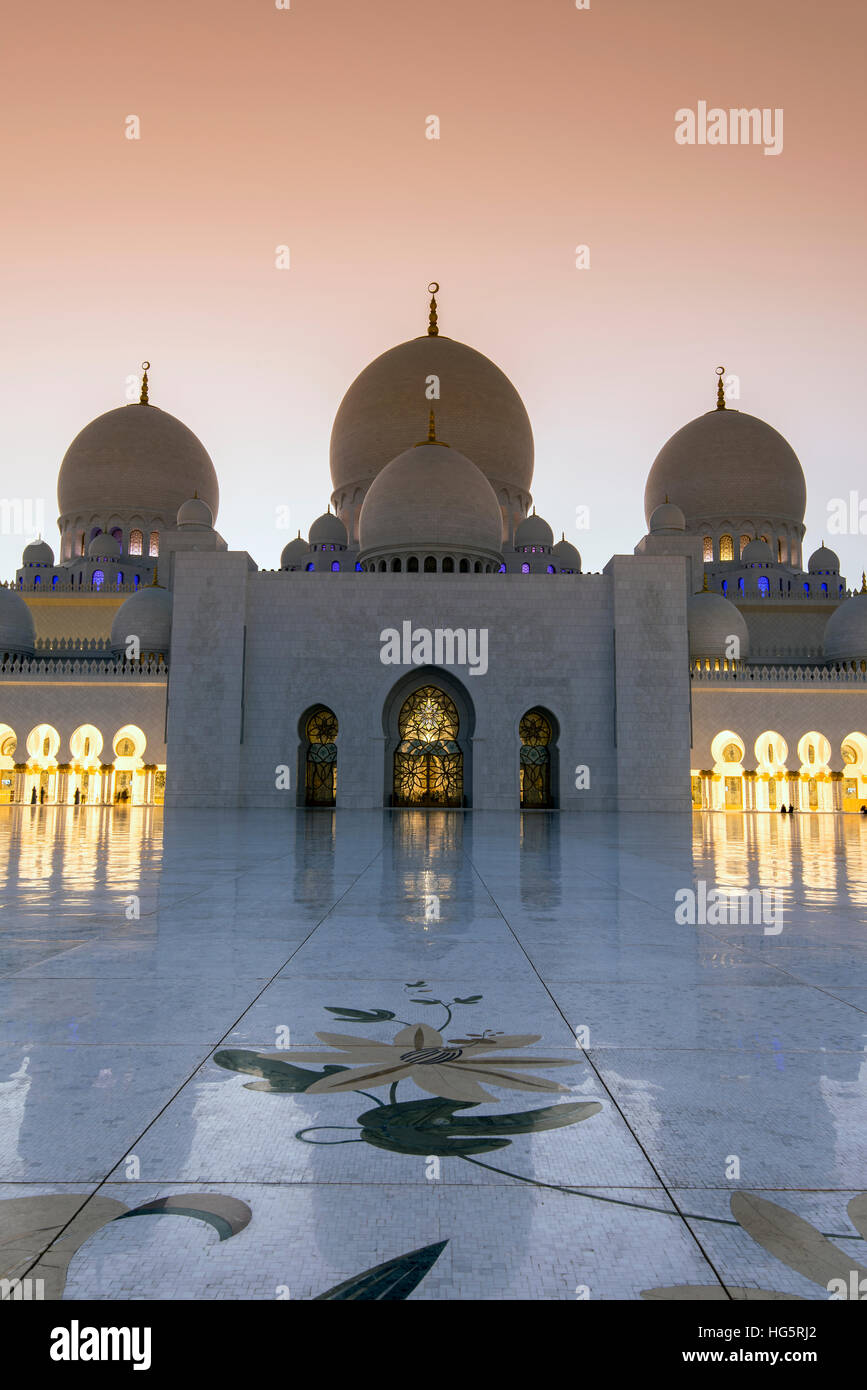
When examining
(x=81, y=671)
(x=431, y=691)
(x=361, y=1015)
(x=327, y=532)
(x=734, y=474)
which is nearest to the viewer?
(x=361, y=1015)

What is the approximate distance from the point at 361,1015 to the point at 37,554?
32.8 meters

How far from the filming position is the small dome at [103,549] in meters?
31.2

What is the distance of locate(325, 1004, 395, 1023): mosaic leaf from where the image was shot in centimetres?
267

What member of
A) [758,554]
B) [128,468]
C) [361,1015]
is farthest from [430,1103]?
[128,468]

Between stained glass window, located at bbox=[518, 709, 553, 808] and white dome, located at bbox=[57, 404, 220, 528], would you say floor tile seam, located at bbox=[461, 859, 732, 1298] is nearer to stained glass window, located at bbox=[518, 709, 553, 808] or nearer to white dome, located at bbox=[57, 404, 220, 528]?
stained glass window, located at bbox=[518, 709, 553, 808]

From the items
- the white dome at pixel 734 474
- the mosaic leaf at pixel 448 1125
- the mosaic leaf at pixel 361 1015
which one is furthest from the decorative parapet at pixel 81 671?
the mosaic leaf at pixel 448 1125

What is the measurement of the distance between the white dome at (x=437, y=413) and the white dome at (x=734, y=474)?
631 centimetres

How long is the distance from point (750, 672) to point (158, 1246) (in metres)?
24.2

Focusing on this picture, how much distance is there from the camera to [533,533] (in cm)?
2958

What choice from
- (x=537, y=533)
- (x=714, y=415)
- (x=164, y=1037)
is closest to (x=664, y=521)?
(x=537, y=533)

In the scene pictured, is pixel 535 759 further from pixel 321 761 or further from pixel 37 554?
pixel 37 554

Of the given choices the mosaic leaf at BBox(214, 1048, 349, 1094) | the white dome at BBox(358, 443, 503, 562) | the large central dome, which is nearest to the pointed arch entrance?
the white dome at BBox(358, 443, 503, 562)

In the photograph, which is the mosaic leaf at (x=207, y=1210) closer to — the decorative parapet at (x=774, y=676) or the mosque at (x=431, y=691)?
the mosque at (x=431, y=691)

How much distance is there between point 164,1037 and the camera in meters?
2.48
